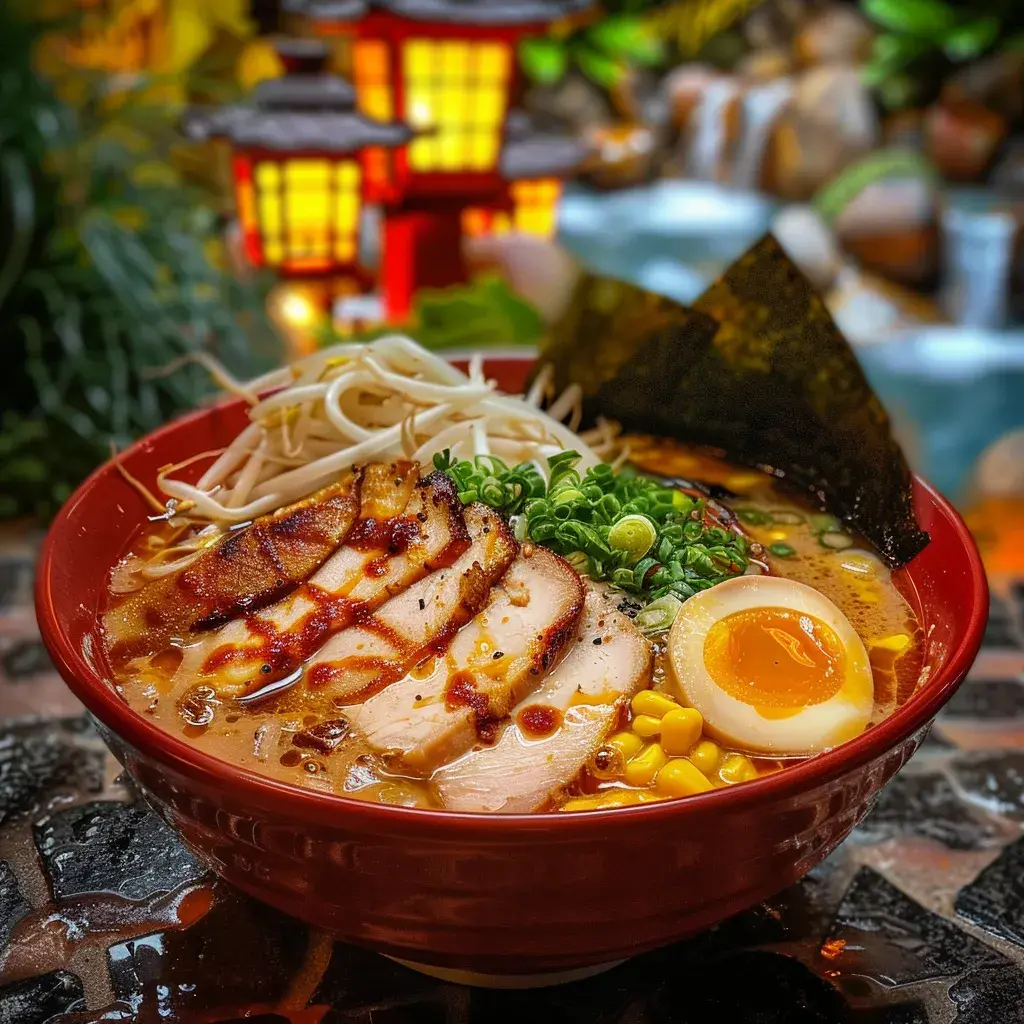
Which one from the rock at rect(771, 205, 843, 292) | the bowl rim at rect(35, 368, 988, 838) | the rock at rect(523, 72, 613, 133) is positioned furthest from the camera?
the rock at rect(523, 72, 613, 133)

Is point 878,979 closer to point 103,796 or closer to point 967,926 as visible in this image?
point 967,926

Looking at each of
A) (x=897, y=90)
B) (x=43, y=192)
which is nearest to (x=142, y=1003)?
(x=43, y=192)

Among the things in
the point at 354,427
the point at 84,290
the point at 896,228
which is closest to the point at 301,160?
the point at 84,290

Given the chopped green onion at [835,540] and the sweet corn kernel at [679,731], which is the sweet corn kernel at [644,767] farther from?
the chopped green onion at [835,540]

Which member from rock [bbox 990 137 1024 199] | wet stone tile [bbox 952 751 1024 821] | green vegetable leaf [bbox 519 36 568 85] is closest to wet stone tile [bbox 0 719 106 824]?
wet stone tile [bbox 952 751 1024 821]

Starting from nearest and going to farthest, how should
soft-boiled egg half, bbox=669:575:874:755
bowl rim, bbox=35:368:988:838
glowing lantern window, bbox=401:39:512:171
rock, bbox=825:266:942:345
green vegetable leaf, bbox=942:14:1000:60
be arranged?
bowl rim, bbox=35:368:988:838 → soft-boiled egg half, bbox=669:575:874:755 → glowing lantern window, bbox=401:39:512:171 → rock, bbox=825:266:942:345 → green vegetable leaf, bbox=942:14:1000:60

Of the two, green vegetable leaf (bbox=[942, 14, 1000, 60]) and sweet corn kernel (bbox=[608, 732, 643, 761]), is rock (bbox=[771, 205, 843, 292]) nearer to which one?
green vegetable leaf (bbox=[942, 14, 1000, 60])
